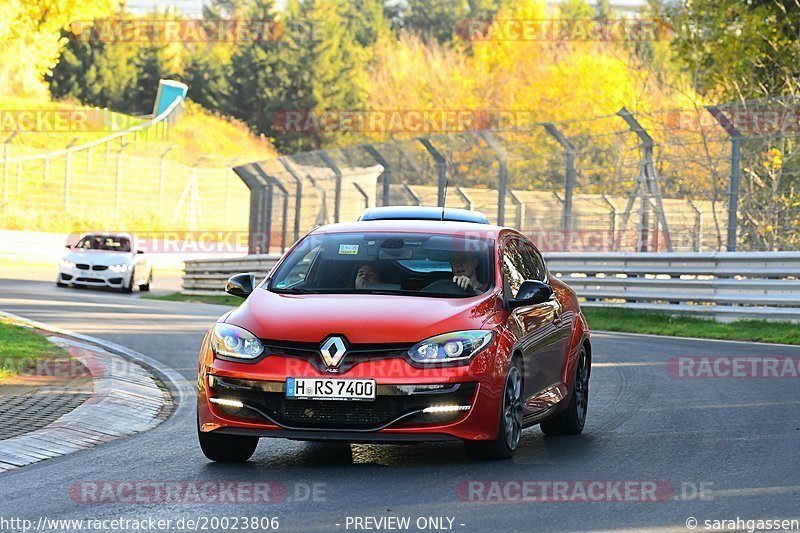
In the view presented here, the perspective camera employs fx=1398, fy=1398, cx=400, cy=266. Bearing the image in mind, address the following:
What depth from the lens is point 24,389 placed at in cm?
1151

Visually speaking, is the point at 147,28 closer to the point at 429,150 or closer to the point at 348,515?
the point at 429,150

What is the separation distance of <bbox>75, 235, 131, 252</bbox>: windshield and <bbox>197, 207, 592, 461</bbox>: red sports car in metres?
23.5

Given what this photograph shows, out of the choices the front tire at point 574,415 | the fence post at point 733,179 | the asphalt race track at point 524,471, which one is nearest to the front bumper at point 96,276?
the fence post at point 733,179

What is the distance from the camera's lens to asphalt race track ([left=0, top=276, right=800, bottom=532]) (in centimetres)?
672

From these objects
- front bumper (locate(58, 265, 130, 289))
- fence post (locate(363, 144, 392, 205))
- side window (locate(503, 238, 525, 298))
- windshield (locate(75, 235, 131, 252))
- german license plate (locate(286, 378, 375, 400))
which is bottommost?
front bumper (locate(58, 265, 130, 289))

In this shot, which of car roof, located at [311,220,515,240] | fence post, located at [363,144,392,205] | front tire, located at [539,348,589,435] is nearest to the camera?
car roof, located at [311,220,515,240]

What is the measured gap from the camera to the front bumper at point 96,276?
31.0m

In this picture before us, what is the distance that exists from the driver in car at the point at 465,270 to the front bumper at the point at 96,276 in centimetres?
2273

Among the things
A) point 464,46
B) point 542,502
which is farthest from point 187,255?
point 464,46

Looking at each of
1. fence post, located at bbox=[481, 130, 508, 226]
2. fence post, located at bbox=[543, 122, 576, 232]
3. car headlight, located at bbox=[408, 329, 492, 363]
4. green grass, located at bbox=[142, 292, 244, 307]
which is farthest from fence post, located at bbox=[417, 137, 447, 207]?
car headlight, located at bbox=[408, 329, 492, 363]

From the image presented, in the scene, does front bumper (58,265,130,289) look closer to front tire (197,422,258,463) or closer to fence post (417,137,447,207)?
fence post (417,137,447,207)

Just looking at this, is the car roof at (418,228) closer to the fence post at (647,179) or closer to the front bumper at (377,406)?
the front bumper at (377,406)

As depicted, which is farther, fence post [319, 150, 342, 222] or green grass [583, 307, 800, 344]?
fence post [319, 150, 342, 222]

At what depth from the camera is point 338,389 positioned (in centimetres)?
780
